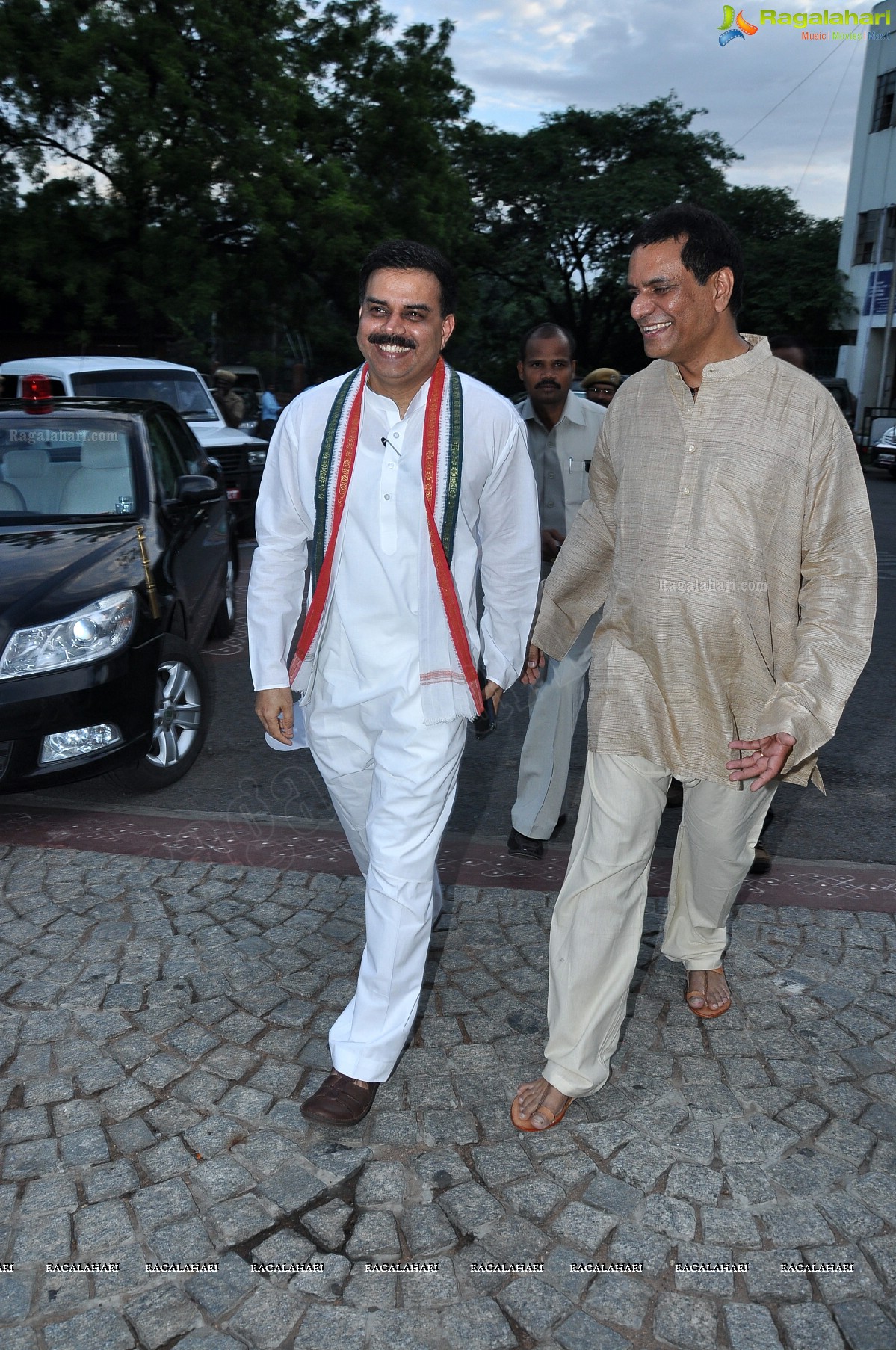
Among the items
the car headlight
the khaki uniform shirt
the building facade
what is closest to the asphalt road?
the car headlight

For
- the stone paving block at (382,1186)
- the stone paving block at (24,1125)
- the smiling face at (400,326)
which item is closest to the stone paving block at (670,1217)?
the stone paving block at (382,1186)

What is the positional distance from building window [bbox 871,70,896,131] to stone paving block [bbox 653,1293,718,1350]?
117 ft

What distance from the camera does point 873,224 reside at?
32.9 meters

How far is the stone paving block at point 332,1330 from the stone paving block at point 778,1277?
0.78 meters

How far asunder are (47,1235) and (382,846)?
1086 millimetres

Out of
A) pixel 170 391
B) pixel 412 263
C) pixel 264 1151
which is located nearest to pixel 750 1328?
pixel 264 1151

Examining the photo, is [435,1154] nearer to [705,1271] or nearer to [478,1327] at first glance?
[478,1327]

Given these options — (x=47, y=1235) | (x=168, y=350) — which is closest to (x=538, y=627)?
(x=47, y=1235)

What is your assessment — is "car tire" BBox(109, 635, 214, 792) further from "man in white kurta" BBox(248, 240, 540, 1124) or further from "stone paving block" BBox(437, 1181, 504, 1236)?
"stone paving block" BBox(437, 1181, 504, 1236)

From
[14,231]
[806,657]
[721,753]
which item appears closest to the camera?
[806,657]

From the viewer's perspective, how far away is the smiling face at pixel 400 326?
286cm

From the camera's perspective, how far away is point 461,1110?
2.99m

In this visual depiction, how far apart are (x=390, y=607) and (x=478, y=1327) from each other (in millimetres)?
1553

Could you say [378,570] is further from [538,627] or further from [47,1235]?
[47,1235]
